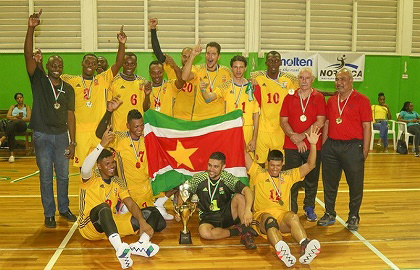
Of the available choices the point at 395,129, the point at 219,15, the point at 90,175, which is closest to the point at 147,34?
the point at 219,15

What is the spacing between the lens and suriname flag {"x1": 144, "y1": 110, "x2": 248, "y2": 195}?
21.7 ft

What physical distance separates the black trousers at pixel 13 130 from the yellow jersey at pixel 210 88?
6.37 meters

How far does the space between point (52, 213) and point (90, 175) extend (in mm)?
1101

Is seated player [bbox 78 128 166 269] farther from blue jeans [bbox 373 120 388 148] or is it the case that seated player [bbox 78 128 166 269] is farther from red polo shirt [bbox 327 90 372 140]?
blue jeans [bbox 373 120 388 148]

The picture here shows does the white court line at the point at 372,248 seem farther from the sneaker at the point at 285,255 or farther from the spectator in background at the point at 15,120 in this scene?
the spectator in background at the point at 15,120

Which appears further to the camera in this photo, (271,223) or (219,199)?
(219,199)

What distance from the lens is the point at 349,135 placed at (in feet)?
20.9

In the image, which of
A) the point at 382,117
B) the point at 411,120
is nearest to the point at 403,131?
the point at 411,120

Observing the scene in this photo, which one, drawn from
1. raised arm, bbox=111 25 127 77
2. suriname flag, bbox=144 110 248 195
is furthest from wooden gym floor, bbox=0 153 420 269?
raised arm, bbox=111 25 127 77

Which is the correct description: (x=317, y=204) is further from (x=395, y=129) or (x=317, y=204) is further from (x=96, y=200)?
(x=395, y=129)

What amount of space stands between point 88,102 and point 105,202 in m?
1.99

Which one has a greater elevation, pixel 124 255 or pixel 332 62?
pixel 332 62

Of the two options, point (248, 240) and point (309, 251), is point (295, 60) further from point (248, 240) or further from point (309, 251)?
point (309, 251)

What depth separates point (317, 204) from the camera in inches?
309
